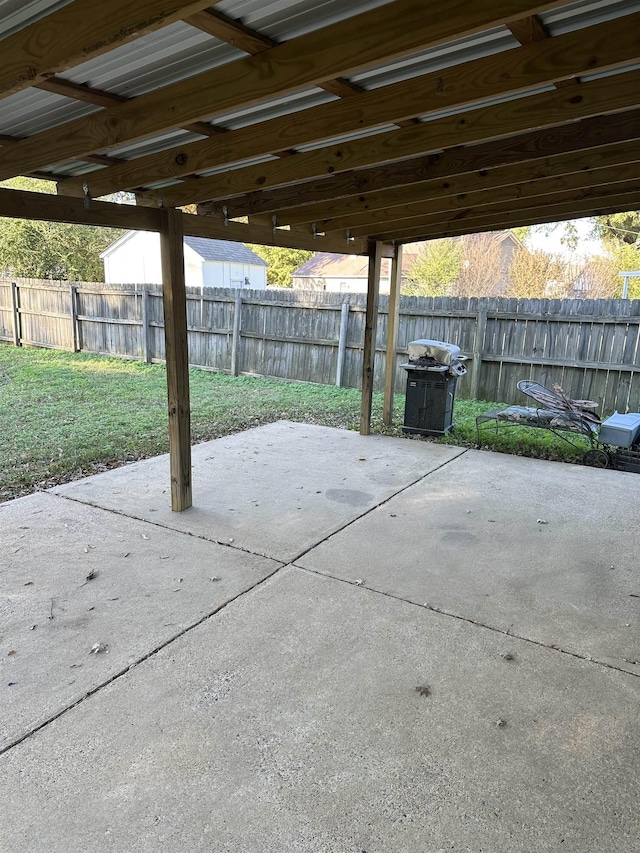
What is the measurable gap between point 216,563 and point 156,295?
9534 millimetres

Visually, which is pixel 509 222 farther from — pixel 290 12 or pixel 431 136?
pixel 290 12

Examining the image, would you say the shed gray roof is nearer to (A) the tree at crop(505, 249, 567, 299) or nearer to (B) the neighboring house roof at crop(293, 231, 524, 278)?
(B) the neighboring house roof at crop(293, 231, 524, 278)

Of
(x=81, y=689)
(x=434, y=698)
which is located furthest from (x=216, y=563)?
(x=434, y=698)

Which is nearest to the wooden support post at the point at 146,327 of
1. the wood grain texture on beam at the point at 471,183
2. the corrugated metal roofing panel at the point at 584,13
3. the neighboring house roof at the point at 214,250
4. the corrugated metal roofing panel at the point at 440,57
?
the wood grain texture on beam at the point at 471,183

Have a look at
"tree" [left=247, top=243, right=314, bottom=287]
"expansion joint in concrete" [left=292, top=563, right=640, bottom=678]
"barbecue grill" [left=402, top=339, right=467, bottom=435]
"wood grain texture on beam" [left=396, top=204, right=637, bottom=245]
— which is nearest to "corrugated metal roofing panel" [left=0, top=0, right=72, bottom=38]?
"expansion joint in concrete" [left=292, top=563, right=640, bottom=678]

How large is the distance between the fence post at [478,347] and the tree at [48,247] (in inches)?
729

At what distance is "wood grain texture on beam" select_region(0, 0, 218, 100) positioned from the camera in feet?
5.18

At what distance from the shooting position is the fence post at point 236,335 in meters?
11.0

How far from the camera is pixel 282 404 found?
A: 8.68m

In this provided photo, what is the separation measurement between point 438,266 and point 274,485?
17.5m

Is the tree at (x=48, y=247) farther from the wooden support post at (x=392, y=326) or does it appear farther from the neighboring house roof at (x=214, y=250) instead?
the wooden support post at (x=392, y=326)

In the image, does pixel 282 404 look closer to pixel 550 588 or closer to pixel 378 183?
pixel 378 183

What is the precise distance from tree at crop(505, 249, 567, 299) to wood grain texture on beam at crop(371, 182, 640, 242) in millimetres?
14351

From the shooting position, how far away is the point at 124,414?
301 inches
